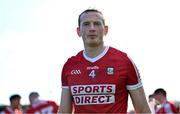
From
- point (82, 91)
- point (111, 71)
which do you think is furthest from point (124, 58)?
point (82, 91)

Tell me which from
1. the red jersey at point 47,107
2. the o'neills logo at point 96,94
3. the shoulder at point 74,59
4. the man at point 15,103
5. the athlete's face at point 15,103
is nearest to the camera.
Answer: the red jersey at point 47,107

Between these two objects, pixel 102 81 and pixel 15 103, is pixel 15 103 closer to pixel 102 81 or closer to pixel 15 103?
pixel 15 103

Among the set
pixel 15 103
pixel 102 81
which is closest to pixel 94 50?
pixel 102 81

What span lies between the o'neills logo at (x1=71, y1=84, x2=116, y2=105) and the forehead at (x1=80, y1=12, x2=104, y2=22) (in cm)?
68

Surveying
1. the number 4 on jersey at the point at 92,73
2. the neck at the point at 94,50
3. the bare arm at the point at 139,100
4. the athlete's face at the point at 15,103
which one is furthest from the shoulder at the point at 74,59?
the athlete's face at the point at 15,103

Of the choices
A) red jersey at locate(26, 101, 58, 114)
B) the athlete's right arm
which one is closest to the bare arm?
the athlete's right arm

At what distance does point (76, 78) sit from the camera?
5742mm

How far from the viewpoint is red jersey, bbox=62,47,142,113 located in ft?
18.2

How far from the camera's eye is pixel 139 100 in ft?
18.6

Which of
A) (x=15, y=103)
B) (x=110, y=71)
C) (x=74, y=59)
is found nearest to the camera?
(x=110, y=71)

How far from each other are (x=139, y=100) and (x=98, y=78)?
47cm

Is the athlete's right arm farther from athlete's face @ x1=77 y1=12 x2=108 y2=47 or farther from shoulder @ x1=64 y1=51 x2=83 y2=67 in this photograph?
athlete's face @ x1=77 y1=12 x2=108 y2=47

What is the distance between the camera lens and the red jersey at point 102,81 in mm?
5535

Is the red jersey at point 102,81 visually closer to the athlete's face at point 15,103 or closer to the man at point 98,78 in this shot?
the man at point 98,78
